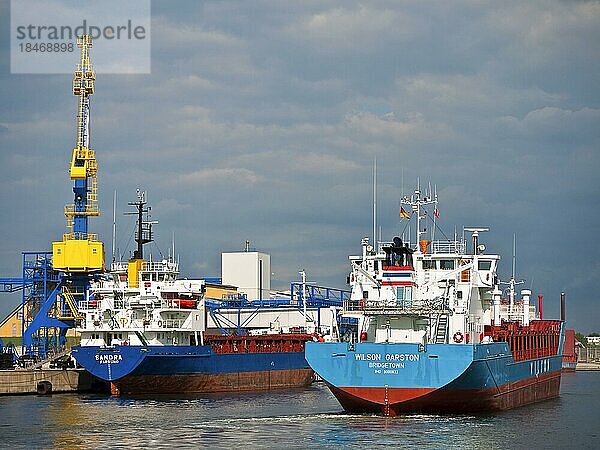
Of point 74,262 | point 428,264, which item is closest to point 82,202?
point 74,262

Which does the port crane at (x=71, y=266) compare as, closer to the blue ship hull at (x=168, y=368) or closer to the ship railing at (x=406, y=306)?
the blue ship hull at (x=168, y=368)

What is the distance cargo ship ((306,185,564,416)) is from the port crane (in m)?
22.4

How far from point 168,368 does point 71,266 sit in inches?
460

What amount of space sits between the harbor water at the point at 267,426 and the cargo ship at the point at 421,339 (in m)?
0.80

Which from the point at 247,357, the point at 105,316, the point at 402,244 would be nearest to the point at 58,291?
the point at 105,316

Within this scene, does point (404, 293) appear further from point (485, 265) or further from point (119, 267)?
point (119, 267)

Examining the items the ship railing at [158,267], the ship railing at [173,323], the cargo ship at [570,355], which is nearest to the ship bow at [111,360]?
the ship railing at [173,323]

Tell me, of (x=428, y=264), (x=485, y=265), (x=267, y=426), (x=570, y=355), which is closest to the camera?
(x=267, y=426)

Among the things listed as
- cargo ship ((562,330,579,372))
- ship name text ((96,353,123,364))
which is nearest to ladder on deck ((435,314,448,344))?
ship name text ((96,353,123,364))

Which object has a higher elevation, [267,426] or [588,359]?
[267,426]

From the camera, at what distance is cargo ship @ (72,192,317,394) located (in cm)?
5744

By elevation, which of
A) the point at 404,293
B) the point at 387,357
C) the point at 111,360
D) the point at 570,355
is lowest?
the point at 570,355

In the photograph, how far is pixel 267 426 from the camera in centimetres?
4062

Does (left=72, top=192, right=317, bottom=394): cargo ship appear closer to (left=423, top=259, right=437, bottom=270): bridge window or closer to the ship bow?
the ship bow
